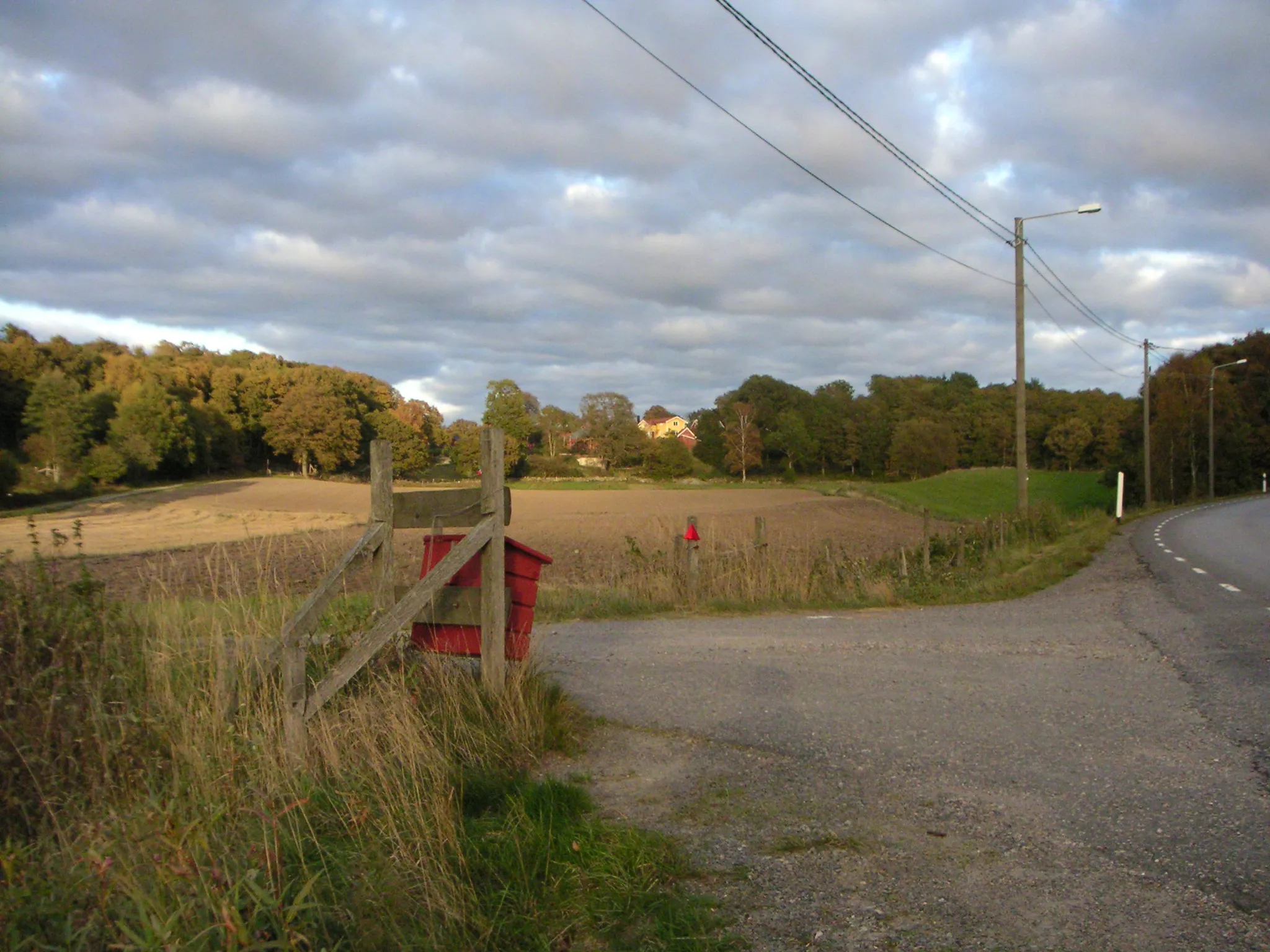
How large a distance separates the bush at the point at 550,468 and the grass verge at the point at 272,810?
99.5 metres

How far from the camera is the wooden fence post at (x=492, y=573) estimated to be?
5867mm

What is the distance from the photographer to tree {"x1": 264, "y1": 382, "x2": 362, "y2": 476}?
89.4 meters

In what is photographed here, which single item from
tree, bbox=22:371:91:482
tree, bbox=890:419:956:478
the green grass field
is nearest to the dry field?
the green grass field

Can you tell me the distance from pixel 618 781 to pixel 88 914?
2.74 m

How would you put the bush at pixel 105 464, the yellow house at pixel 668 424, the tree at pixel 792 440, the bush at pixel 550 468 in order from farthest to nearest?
the yellow house at pixel 668 424 < the tree at pixel 792 440 < the bush at pixel 550 468 < the bush at pixel 105 464

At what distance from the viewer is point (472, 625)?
6152 millimetres

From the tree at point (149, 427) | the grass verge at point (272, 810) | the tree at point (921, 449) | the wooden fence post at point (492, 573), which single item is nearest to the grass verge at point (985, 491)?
the tree at point (921, 449)

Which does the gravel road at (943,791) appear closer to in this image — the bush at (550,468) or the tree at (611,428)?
the bush at (550,468)

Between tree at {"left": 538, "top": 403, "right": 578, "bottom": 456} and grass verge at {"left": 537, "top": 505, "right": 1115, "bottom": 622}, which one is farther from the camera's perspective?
tree at {"left": 538, "top": 403, "right": 578, "bottom": 456}

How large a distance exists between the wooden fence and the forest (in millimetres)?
21960

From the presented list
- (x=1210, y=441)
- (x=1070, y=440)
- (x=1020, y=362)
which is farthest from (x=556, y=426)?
(x=1020, y=362)

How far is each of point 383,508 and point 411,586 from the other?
593mm

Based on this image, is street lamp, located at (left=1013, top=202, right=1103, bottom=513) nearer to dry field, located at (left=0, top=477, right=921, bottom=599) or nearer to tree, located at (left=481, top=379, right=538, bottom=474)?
dry field, located at (left=0, top=477, right=921, bottom=599)

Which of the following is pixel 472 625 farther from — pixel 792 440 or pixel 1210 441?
pixel 792 440
